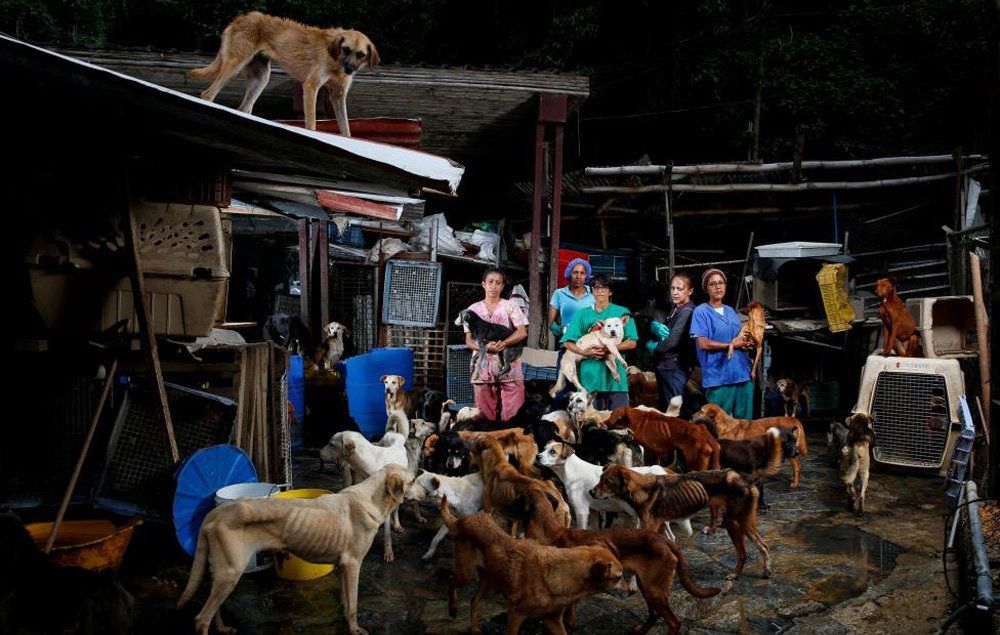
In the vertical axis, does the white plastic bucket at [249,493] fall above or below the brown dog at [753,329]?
below

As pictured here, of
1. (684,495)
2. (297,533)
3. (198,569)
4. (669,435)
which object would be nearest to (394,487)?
(297,533)

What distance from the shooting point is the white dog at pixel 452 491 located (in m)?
4.97

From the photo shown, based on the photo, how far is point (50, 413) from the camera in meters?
4.92

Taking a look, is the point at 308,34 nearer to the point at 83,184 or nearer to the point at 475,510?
the point at 83,184

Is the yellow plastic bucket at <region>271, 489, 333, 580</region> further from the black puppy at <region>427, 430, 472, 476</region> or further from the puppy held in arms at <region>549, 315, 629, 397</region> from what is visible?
the puppy held in arms at <region>549, 315, 629, 397</region>

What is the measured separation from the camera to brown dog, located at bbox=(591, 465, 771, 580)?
466 cm

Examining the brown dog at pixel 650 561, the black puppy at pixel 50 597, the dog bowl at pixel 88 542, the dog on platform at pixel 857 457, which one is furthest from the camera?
the dog on platform at pixel 857 457

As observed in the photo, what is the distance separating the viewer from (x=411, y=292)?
11500 mm

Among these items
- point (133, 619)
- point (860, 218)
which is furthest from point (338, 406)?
point (860, 218)

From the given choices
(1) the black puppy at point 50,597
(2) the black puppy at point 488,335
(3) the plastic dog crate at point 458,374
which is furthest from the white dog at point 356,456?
(3) the plastic dog crate at point 458,374

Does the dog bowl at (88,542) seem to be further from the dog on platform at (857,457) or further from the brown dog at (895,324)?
the brown dog at (895,324)

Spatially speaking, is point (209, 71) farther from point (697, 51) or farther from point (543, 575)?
point (697, 51)

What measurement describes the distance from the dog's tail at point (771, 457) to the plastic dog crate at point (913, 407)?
8.35 feet

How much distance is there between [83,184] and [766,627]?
498cm
